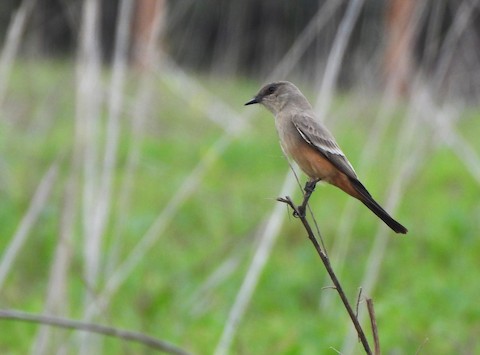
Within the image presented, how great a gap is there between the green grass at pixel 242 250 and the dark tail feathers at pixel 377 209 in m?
1.85

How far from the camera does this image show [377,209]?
1994 mm

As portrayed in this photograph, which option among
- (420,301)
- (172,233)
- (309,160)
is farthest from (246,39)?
(309,160)

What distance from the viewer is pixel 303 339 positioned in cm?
505

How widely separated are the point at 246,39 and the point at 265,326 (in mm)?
8013

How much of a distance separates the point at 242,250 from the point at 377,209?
391 centimetres

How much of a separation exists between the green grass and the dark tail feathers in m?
1.85

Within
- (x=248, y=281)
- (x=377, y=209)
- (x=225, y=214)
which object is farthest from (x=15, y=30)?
(x=225, y=214)

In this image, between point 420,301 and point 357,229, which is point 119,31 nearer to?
point 420,301

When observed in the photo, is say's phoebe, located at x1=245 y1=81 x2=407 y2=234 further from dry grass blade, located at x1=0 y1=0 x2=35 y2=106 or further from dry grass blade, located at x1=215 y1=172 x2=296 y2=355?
dry grass blade, located at x1=0 y1=0 x2=35 y2=106

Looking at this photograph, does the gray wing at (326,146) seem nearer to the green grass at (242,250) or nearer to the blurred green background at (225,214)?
the blurred green background at (225,214)

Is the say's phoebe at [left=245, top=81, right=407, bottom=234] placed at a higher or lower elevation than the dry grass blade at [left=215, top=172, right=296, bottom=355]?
higher

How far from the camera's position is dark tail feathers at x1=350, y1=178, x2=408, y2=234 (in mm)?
1946

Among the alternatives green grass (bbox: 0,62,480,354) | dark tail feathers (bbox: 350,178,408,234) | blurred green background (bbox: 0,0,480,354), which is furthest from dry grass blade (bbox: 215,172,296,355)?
dark tail feathers (bbox: 350,178,408,234)

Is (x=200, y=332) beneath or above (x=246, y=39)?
beneath
